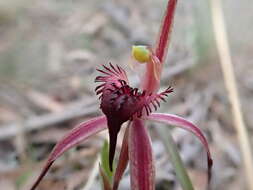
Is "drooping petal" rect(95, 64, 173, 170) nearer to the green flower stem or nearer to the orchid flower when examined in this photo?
the orchid flower

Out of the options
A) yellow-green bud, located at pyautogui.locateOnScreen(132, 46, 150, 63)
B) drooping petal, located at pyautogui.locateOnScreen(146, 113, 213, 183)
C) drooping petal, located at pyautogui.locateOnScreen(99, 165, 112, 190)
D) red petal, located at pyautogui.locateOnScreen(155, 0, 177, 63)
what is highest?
red petal, located at pyautogui.locateOnScreen(155, 0, 177, 63)

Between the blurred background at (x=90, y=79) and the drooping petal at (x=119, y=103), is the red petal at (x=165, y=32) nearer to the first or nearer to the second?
the drooping petal at (x=119, y=103)

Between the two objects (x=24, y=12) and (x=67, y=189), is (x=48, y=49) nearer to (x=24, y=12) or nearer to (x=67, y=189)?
(x=24, y=12)

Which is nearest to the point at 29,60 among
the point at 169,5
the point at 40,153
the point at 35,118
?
the point at 35,118

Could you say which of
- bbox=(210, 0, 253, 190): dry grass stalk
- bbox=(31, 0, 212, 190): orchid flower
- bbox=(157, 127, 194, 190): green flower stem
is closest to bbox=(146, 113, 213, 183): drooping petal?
bbox=(31, 0, 212, 190): orchid flower

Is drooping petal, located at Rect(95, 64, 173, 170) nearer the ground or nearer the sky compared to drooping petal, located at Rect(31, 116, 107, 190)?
nearer the sky

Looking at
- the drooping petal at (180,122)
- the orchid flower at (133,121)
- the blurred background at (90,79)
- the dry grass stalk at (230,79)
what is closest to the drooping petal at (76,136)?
the orchid flower at (133,121)

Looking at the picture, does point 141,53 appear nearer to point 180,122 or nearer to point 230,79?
point 180,122
